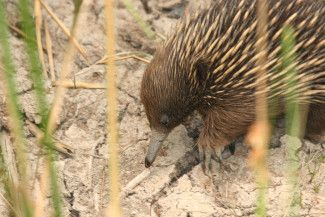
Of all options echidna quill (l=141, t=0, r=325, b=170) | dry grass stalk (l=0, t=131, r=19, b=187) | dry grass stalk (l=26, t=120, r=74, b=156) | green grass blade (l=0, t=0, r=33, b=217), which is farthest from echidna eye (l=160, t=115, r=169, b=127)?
green grass blade (l=0, t=0, r=33, b=217)

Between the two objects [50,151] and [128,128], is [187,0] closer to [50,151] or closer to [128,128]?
[128,128]

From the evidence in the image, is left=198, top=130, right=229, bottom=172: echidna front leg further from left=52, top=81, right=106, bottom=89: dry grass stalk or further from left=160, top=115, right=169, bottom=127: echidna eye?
left=52, top=81, right=106, bottom=89: dry grass stalk

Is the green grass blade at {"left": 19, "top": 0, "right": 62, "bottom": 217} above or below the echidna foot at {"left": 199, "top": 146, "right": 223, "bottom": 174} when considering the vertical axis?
below

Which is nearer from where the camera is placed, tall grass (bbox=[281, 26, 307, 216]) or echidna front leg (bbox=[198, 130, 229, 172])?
tall grass (bbox=[281, 26, 307, 216])

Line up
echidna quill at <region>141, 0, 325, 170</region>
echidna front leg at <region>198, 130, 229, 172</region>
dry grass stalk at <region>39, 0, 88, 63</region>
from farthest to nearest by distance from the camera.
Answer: dry grass stalk at <region>39, 0, 88, 63</region>, echidna front leg at <region>198, 130, 229, 172</region>, echidna quill at <region>141, 0, 325, 170</region>

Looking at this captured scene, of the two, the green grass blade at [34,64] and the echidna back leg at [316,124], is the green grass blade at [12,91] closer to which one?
the green grass blade at [34,64]

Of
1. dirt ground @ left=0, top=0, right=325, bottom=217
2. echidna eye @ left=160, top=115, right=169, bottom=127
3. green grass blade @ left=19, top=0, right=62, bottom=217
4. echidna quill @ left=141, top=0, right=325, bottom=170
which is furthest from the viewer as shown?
dirt ground @ left=0, top=0, right=325, bottom=217

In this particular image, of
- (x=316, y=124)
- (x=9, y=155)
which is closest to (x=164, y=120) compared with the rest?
(x=9, y=155)
